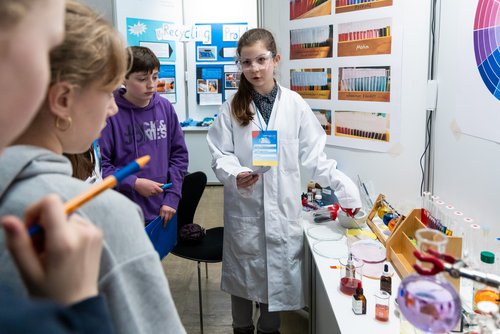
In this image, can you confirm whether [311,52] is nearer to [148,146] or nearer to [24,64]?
[148,146]

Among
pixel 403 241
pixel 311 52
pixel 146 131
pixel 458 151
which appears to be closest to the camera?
pixel 403 241

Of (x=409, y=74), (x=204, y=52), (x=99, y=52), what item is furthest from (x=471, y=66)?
(x=204, y=52)

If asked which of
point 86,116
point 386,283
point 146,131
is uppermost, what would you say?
point 86,116

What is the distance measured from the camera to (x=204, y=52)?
5363 mm

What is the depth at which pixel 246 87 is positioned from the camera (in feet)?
7.09

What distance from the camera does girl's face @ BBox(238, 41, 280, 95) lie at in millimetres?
2049

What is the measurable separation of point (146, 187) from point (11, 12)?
1.67 metres

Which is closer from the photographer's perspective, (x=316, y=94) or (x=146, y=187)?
(x=146, y=187)

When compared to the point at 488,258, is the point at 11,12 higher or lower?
higher

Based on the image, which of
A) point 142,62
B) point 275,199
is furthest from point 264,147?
point 142,62

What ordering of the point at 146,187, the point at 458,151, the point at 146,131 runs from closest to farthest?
the point at 458,151 < the point at 146,187 < the point at 146,131

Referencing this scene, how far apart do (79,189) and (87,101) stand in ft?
0.51

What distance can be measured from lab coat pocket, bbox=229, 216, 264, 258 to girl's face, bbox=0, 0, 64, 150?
172 cm

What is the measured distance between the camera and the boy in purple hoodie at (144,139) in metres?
2.07
